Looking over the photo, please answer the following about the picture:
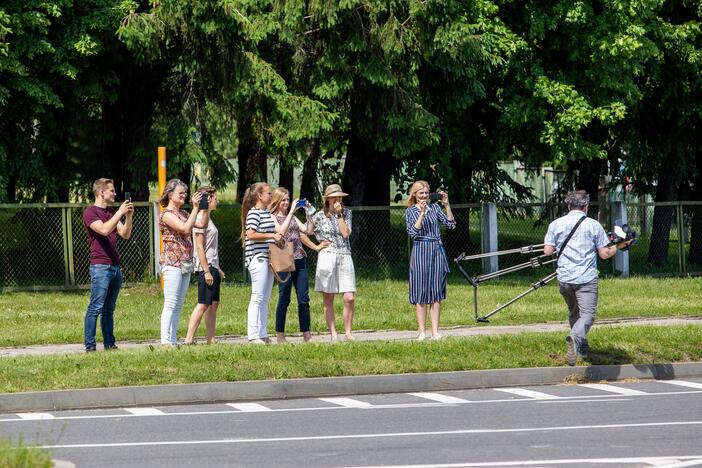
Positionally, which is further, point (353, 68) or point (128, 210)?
point (353, 68)

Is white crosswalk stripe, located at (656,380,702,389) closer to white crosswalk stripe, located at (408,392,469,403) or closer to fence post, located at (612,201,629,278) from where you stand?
white crosswalk stripe, located at (408,392,469,403)

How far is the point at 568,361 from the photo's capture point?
44.3ft

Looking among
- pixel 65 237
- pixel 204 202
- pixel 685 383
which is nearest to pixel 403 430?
pixel 685 383

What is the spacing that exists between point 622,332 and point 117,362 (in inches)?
229

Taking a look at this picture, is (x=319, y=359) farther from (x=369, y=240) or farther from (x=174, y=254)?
(x=369, y=240)

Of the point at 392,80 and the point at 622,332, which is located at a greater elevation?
the point at 392,80

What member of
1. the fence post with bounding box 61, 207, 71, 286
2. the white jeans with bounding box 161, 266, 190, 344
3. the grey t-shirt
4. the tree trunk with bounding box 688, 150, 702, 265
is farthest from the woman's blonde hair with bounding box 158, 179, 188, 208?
the tree trunk with bounding box 688, 150, 702, 265

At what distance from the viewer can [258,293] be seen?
1505cm

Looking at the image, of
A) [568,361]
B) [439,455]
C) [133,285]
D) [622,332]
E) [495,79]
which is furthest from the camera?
[495,79]

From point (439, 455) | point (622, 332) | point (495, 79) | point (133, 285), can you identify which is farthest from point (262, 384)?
point (495, 79)

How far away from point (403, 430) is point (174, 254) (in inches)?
189

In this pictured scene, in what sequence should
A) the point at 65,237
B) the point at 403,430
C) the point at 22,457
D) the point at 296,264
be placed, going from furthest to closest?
the point at 65,237
the point at 296,264
the point at 403,430
the point at 22,457

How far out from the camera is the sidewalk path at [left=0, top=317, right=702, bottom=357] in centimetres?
1595

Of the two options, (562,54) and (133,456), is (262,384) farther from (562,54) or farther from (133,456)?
(562,54)
